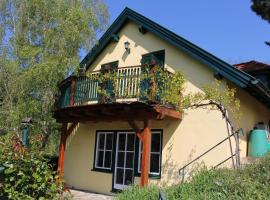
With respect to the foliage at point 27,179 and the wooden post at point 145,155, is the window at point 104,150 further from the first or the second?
the foliage at point 27,179

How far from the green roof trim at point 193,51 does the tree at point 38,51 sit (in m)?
0.89

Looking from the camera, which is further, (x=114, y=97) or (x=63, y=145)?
(x=63, y=145)

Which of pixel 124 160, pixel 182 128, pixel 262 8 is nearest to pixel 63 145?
pixel 124 160

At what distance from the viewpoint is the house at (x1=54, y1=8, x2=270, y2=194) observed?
11.4 meters

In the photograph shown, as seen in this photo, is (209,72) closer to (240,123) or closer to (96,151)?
(240,123)

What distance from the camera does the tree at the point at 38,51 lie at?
561 inches

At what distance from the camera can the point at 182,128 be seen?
12195 millimetres

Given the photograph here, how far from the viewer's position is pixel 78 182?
1512cm

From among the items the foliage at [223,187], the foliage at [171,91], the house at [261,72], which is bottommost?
the foliage at [223,187]

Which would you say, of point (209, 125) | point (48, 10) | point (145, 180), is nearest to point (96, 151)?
point (145, 180)

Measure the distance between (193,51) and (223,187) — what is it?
6448 millimetres

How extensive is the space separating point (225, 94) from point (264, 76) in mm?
4060

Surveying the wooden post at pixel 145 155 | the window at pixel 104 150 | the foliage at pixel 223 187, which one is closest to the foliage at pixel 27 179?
the foliage at pixel 223 187

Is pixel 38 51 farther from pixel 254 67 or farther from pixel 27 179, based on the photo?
pixel 27 179
